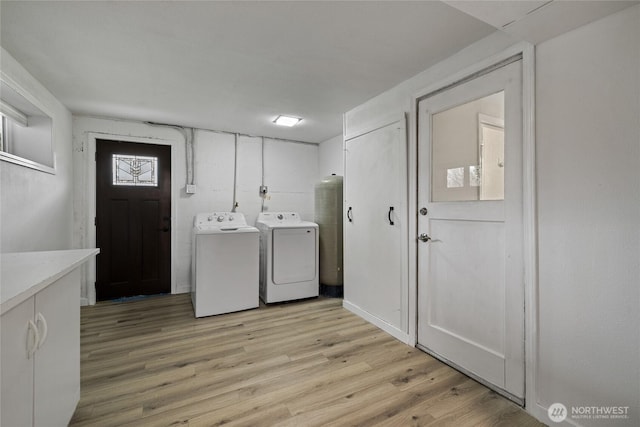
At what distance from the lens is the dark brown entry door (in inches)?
133

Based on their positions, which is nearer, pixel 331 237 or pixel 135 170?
pixel 135 170

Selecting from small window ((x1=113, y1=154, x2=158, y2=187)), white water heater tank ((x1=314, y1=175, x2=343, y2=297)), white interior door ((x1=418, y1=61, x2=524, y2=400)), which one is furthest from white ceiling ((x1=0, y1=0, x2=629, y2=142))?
white water heater tank ((x1=314, y1=175, x2=343, y2=297))

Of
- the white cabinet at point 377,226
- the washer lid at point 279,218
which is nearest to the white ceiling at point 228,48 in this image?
Result: the white cabinet at point 377,226

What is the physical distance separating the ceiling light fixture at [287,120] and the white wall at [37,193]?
217cm

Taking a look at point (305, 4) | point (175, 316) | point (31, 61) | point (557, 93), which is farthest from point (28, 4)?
point (557, 93)

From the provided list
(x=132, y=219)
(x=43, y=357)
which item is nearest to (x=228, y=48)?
(x=43, y=357)

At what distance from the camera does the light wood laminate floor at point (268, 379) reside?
4.91ft

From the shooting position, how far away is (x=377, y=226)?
265 cm

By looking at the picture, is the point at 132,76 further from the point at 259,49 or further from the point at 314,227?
the point at 314,227

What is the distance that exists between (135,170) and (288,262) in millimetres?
2319

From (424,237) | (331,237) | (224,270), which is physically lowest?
(224,270)

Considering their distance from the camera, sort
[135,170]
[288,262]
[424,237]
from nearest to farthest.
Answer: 1. [424,237]
2. [288,262]
3. [135,170]

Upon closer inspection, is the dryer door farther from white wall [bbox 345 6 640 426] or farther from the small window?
white wall [bbox 345 6 640 426]

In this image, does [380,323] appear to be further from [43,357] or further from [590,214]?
[43,357]
